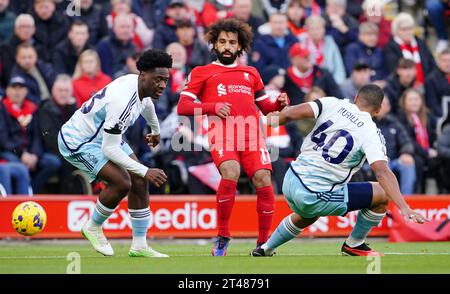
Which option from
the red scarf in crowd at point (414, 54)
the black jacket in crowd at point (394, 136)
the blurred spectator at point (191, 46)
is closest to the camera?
the black jacket in crowd at point (394, 136)

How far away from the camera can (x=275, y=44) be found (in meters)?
18.2

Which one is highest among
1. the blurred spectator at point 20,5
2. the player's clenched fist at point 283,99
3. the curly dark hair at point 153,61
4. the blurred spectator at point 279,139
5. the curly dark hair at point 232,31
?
the blurred spectator at point 20,5

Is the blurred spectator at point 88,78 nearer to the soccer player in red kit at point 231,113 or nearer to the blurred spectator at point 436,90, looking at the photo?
the soccer player in red kit at point 231,113

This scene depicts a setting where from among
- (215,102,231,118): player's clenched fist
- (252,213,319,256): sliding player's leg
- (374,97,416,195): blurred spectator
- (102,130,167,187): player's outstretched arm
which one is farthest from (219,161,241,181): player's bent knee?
(374,97,416,195): blurred spectator

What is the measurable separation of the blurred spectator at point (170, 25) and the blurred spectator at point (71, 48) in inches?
50.2

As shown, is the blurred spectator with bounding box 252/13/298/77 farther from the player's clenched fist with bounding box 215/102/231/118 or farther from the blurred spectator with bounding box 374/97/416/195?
the player's clenched fist with bounding box 215/102/231/118

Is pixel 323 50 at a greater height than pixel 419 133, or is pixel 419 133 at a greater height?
pixel 323 50

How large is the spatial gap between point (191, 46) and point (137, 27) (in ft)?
3.58

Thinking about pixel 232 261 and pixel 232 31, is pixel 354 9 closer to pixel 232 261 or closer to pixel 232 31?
pixel 232 31

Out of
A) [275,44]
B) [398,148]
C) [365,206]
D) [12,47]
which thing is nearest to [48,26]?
[12,47]

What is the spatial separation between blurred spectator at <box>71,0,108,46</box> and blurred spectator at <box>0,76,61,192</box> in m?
2.15

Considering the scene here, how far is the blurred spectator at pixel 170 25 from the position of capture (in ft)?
57.7

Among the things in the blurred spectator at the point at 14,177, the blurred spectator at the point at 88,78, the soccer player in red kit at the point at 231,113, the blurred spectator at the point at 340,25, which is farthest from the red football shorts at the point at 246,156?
the blurred spectator at the point at 340,25
